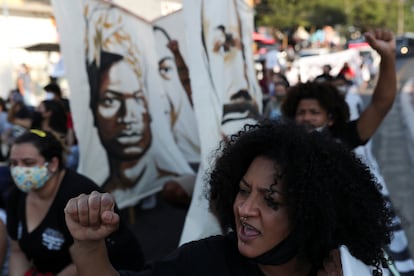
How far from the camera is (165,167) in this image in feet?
20.2

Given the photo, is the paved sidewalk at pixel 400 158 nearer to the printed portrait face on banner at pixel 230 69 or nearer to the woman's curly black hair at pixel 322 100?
the woman's curly black hair at pixel 322 100

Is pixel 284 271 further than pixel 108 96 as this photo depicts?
No

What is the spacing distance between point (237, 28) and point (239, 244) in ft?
8.71

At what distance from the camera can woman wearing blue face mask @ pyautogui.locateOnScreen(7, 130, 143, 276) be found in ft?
9.15

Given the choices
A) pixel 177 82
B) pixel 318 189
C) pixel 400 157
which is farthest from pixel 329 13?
pixel 318 189

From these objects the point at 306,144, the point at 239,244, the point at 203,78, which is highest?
the point at 203,78

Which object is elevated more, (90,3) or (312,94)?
(90,3)

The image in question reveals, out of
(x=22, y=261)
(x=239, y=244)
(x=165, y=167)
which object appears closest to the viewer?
(x=239, y=244)

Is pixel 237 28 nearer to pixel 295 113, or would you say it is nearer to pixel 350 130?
pixel 295 113

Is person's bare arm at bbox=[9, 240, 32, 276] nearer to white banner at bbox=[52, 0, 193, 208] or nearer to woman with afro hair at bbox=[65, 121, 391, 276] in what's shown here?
woman with afro hair at bbox=[65, 121, 391, 276]

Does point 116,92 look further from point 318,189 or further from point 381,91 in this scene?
point 318,189

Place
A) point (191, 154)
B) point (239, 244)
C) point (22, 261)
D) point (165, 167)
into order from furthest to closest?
point (191, 154)
point (165, 167)
point (22, 261)
point (239, 244)

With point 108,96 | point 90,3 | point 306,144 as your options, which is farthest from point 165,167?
point 306,144

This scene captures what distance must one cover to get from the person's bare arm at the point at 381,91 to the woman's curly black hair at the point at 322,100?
196 millimetres
